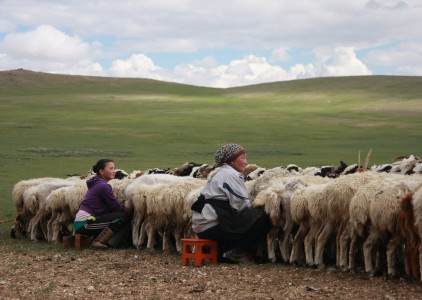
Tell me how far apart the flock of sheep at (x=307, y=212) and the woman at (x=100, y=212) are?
0.31m

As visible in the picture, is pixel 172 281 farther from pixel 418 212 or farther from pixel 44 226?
pixel 44 226

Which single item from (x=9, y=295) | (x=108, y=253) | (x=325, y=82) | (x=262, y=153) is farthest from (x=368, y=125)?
(x=9, y=295)

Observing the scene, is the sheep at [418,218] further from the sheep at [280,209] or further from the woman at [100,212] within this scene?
the woman at [100,212]

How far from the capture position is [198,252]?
9.20 m

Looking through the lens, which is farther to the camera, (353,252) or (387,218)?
(353,252)

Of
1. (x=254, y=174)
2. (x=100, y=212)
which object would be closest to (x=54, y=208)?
(x=100, y=212)

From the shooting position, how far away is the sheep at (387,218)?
316 inches

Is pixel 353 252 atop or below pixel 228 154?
below

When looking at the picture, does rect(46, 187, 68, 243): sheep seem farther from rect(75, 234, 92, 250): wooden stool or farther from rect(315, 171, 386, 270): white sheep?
rect(315, 171, 386, 270): white sheep

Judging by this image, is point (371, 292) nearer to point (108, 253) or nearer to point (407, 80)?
point (108, 253)

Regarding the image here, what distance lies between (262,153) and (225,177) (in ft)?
80.0

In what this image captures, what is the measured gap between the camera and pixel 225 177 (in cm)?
945

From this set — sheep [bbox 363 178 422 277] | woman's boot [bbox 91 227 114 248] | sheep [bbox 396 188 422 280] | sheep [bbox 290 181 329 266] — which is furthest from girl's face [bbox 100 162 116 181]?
sheep [bbox 396 188 422 280]

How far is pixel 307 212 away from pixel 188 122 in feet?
143
